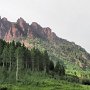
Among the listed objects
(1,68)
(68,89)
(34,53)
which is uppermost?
(34,53)

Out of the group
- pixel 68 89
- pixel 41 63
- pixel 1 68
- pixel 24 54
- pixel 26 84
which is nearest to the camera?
pixel 68 89

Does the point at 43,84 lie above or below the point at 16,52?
below

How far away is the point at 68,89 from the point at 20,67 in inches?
1693

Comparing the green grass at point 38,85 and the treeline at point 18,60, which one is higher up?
the treeline at point 18,60

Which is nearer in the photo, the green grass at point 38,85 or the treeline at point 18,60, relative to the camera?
the green grass at point 38,85

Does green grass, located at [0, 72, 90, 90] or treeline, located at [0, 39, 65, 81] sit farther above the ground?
treeline, located at [0, 39, 65, 81]

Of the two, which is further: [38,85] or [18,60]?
[18,60]

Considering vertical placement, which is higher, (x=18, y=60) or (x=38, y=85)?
(x=18, y=60)

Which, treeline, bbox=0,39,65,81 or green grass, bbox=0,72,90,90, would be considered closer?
green grass, bbox=0,72,90,90

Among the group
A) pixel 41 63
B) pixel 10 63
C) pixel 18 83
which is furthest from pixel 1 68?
pixel 41 63

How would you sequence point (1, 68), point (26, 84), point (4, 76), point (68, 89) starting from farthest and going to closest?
1. point (1, 68)
2. point (4, 76)
3. point (26, 84)
4. point (68, 89)

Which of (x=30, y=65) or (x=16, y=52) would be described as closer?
(x=16, y=52)

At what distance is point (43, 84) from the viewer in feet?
454

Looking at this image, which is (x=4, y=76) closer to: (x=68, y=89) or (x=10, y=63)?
(x=10, y=63)
